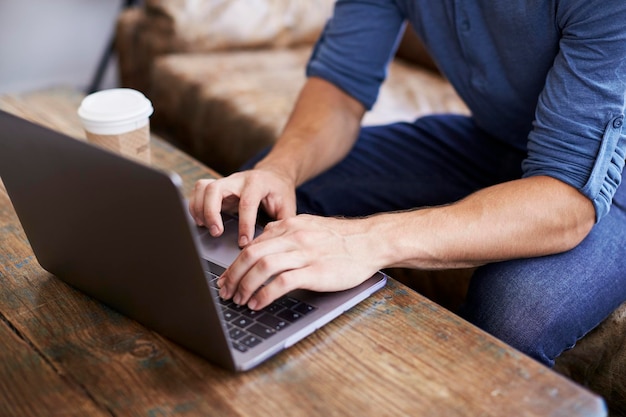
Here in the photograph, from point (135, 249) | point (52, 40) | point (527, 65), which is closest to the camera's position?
point (135, 249)

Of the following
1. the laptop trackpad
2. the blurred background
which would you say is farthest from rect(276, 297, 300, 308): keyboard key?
the blurred background

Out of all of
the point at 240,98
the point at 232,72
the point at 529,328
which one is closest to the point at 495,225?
the point at 529,328

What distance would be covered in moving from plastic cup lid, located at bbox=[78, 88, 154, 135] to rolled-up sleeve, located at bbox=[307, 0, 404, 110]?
43 centimetres

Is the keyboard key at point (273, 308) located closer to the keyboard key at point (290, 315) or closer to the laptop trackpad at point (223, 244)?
the keyboard key at point (290, 315)

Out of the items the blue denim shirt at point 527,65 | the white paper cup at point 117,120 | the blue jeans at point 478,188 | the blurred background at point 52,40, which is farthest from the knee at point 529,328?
the blurred background at point 52,40

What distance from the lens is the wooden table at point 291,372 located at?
697mm

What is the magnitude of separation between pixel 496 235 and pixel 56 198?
0.54 metres

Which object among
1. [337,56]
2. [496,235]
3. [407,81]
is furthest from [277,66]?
[496,235]

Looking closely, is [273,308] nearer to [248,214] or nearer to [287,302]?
[287,302]

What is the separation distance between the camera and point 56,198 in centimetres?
75

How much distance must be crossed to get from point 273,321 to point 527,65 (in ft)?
2.09

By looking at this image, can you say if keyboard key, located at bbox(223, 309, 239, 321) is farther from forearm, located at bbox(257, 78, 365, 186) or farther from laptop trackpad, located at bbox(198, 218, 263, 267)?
forearm, located at bbox(257, 78, 365, 186)

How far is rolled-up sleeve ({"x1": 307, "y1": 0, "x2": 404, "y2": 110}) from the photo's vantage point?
133 cm

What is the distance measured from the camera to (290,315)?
796 millimetres
